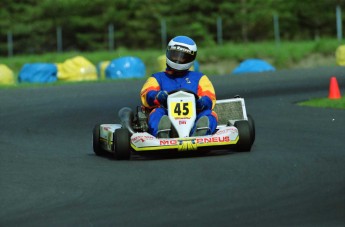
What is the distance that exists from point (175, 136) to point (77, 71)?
17776 millimetres

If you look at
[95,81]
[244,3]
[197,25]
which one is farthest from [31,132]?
[244,3]

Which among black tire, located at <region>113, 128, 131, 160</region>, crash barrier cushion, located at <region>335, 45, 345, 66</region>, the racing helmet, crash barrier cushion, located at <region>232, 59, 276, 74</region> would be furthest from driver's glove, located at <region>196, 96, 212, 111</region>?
crash barrier cushion, located at <region>335, 45, 345, 66</region>

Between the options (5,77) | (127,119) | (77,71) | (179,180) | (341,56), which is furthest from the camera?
(341,56)

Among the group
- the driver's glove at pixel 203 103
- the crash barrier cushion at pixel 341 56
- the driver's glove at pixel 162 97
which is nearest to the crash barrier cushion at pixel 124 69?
the crash barrier cushion at pixel 341 56

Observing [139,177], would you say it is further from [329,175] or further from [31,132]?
[31,132]

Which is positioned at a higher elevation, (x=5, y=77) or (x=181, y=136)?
(x=181, y=136)

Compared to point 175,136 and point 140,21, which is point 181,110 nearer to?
point 175,136

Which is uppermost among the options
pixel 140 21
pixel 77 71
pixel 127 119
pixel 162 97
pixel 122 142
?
pixel 162 97

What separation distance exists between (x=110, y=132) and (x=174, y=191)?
302 centimetres

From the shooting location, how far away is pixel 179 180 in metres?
8.59

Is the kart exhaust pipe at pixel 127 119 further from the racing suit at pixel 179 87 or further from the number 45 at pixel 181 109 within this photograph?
the number 45 at pixel 181 109

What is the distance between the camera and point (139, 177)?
29.4 feet

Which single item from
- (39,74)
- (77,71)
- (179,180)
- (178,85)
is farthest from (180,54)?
(77,71)

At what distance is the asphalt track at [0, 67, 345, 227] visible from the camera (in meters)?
6.88
